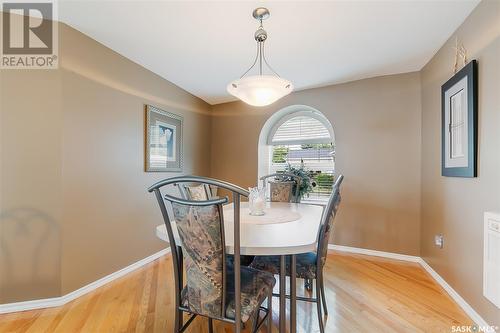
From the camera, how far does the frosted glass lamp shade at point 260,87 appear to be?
184 centimetres

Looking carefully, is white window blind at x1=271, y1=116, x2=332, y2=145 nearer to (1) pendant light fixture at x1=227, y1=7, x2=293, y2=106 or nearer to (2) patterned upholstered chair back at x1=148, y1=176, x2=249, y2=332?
(1) pendant light fixture at x1=227, y1=7, x2=293, y2=106

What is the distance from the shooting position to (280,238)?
1.34 m

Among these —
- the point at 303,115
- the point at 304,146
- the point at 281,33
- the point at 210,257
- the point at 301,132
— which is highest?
the point at 281,33

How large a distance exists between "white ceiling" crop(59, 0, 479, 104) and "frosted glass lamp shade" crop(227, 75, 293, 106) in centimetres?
55

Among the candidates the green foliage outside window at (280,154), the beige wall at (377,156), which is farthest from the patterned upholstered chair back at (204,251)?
the green foliage outside window at (280,154)

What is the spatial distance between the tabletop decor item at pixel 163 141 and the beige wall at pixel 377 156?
181cm

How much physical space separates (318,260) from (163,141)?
8.19 feet

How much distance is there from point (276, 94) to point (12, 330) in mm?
2516

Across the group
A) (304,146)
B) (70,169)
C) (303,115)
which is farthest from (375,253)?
(70,169)

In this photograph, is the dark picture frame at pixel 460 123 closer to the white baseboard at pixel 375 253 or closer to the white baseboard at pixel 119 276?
the white baseboard at pixel 119 276

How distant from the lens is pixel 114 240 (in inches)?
101

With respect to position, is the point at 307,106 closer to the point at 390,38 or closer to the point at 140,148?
the point at 390,38

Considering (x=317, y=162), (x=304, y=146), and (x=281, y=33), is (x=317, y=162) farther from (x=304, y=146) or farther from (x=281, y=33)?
(x=281, y=33)

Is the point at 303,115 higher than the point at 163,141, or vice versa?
the point at 303,115
